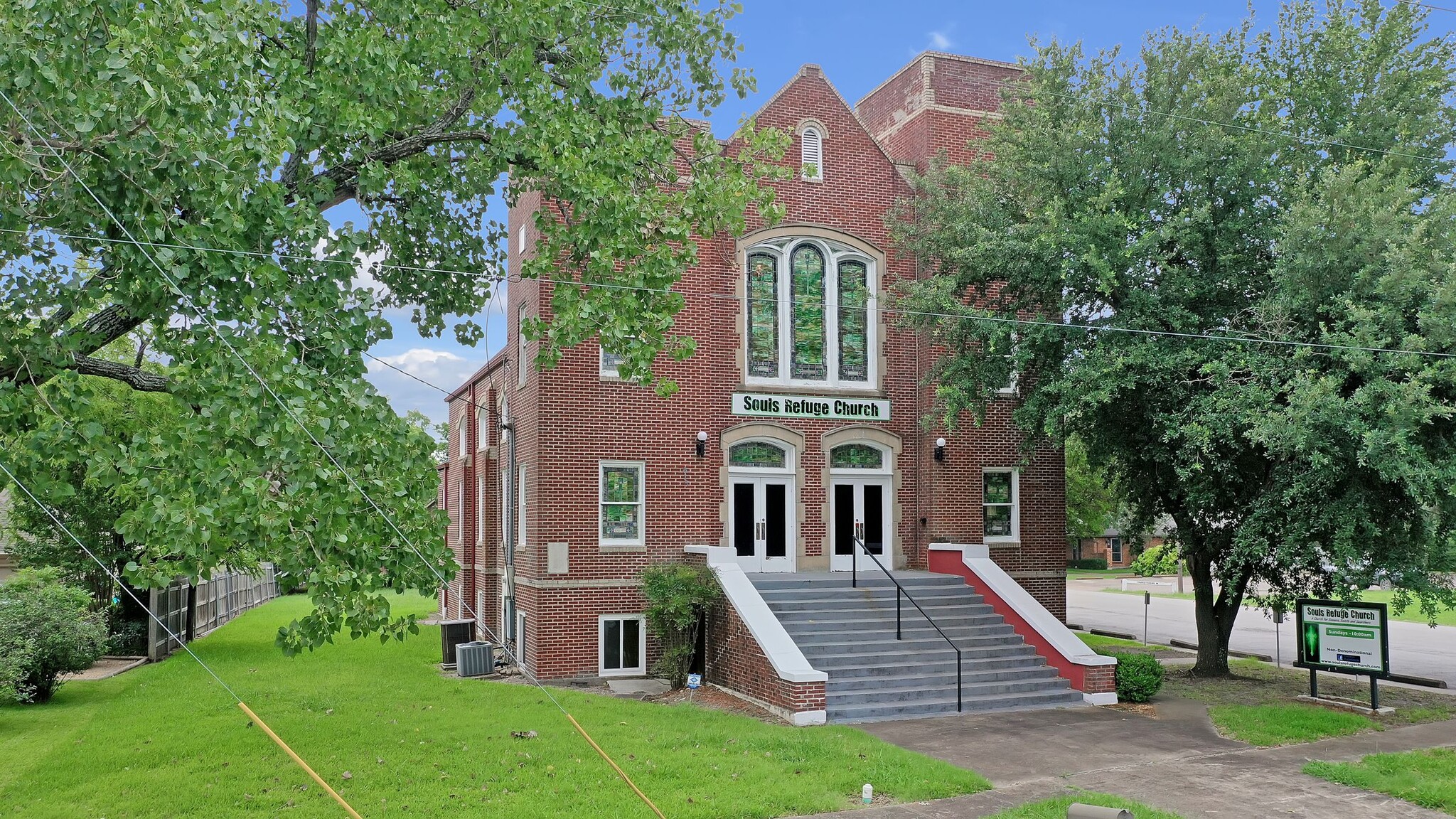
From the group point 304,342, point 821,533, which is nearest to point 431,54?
point 304,342

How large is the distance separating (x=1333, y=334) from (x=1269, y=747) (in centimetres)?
565

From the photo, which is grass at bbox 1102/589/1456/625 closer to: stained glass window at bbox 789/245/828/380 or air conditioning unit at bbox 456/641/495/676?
stained glass window at bbox 789/245/828/380

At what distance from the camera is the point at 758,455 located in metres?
20.4

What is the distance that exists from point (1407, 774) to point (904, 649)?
698 centimetres

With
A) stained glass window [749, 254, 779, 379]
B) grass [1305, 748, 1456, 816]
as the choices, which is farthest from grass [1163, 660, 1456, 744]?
stained glass window [749, 254, 779, 379]

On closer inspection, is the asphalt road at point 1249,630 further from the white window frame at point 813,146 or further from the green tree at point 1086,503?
the white window frame at point 813,146

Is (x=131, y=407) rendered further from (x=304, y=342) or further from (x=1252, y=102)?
(x=1252, y=102)

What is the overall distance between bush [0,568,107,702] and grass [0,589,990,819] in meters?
0.41

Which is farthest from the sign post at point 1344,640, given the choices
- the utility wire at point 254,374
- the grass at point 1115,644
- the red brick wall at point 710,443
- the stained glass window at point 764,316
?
the utility wire at point 254,374

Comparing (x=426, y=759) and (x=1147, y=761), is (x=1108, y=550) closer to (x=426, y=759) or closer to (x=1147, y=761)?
(x=1147, y=761)

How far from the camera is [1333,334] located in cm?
1462

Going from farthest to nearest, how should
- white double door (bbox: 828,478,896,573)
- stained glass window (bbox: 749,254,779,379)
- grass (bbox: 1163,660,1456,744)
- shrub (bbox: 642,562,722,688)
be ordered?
white double door (bbox: 828,478,896,573)
stained glass window (bbox: 749,254,779,379)
shrub (bbox: 642,562,722,688)
grass (bbox: 1163,660,1456,744)

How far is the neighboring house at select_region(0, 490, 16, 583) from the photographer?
2292 centimetres

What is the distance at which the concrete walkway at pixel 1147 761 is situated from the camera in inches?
415
